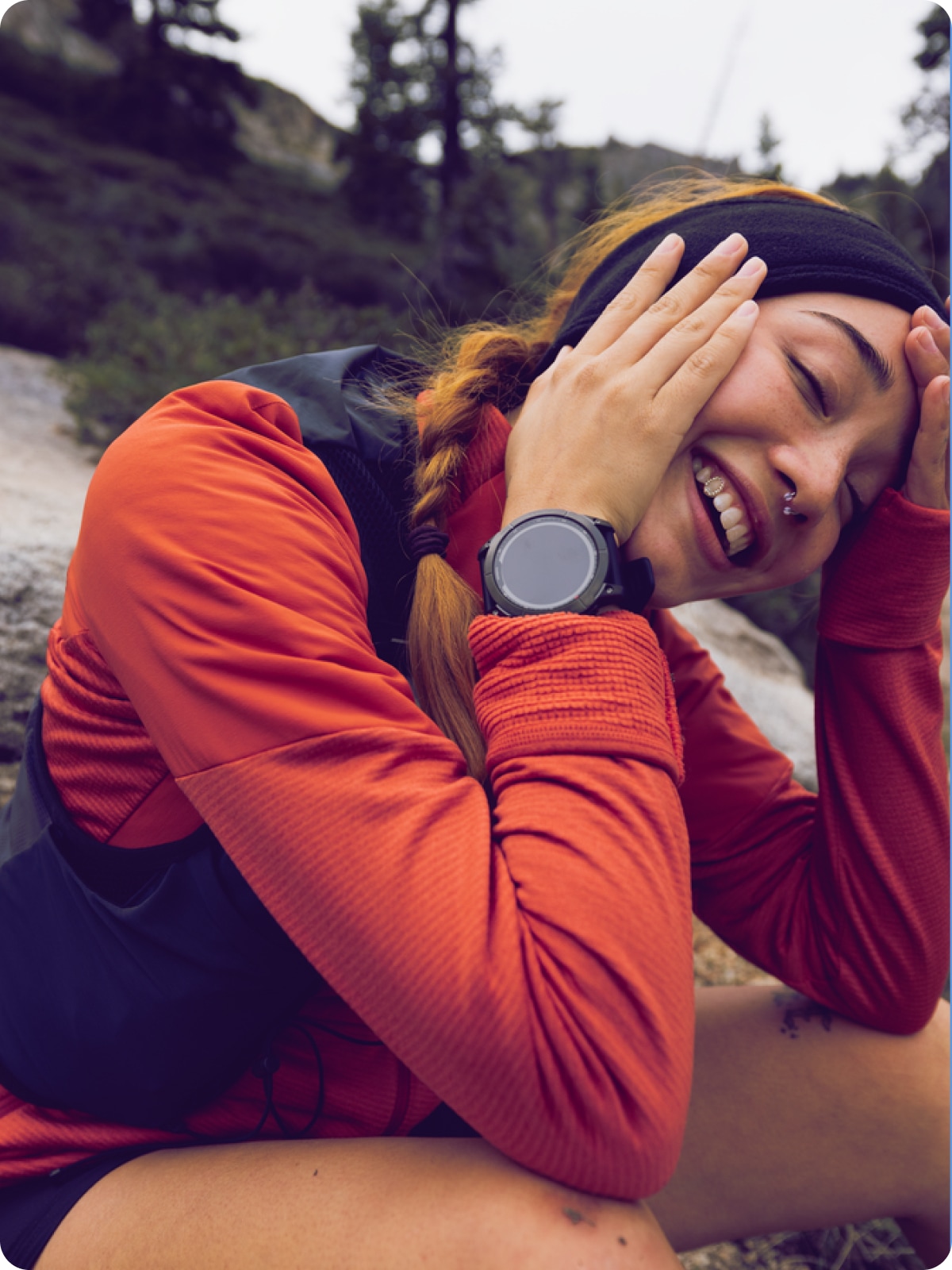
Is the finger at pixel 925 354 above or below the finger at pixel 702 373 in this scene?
above

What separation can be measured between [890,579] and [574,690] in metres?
0.79

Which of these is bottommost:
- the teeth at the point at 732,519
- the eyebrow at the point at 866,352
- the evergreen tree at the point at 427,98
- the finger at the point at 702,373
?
the teeth at the point at 732,519

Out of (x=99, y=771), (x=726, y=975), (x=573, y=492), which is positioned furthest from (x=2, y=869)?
(x=726, y=975)

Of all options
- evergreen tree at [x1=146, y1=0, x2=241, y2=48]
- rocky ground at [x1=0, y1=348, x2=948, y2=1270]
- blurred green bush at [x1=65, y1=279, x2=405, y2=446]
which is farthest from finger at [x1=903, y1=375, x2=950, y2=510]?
evergreen tree at [x1=146, y1=0, x2=241, y2=48]

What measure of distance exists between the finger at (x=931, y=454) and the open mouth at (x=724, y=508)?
35cm

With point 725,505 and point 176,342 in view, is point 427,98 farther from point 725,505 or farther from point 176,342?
point 725,505

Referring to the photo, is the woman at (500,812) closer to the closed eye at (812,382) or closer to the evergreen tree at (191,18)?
the closed eye at (812,382)

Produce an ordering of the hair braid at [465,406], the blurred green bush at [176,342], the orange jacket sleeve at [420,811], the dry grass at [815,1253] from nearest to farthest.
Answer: the orange jacket sleeve at [420,811] → the hair braid at [465,406] → the dry grass at [815,1253] → the blurred green bush at [176,342]

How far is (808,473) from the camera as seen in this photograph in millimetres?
1239

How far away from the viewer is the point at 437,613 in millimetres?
1229

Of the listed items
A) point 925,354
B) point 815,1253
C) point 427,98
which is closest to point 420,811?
point 925,354

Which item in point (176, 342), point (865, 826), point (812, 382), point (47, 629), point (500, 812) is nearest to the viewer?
point (500, 812)

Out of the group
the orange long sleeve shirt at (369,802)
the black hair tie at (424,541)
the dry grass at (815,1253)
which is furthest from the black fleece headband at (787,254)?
the dry grass at (815,1253)

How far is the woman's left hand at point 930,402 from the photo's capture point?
50.4 inches
